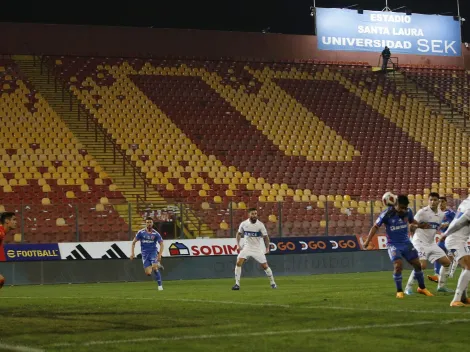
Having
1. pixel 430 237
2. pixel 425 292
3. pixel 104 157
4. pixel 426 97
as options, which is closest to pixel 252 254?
pixel 430 237

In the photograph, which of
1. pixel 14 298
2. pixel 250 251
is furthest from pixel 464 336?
pixel 250 251

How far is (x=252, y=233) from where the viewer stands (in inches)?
1056

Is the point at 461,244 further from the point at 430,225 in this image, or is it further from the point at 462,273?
the point at 430,225

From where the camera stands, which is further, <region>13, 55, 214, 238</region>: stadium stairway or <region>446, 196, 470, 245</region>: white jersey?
<region>13, 55, 214, 238</region>: stadium stairway

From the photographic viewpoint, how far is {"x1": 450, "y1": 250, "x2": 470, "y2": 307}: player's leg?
16203 millimetres

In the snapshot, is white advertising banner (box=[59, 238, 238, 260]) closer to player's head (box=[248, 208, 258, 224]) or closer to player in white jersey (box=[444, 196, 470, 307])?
player's head (box=[248, 208, 258, 224])

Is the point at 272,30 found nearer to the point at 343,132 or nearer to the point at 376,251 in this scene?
the point at 343,132

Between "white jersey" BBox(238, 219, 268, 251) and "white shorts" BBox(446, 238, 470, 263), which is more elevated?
"white jersey" BBox(238, 219, 268, 251)

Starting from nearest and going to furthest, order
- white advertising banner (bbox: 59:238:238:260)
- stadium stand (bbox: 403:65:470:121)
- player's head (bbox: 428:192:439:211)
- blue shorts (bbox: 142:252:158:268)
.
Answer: player's head (bbox: 428:192:439:211) < blue shorts (bbox: 142:252:158:268) < white advertising banner (bbox: 59:238:238:260) < stadium stand (bbox: 403:65:470:121)

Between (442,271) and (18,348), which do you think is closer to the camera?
(18,348)

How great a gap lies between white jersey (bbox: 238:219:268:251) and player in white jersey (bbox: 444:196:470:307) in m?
10.5

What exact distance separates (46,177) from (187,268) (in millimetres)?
7131

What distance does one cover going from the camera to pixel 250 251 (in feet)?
88.2

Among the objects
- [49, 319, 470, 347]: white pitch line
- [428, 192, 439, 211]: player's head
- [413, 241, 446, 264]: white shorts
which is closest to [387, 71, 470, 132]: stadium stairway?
[413, 241, 446, 264]: white shorts
